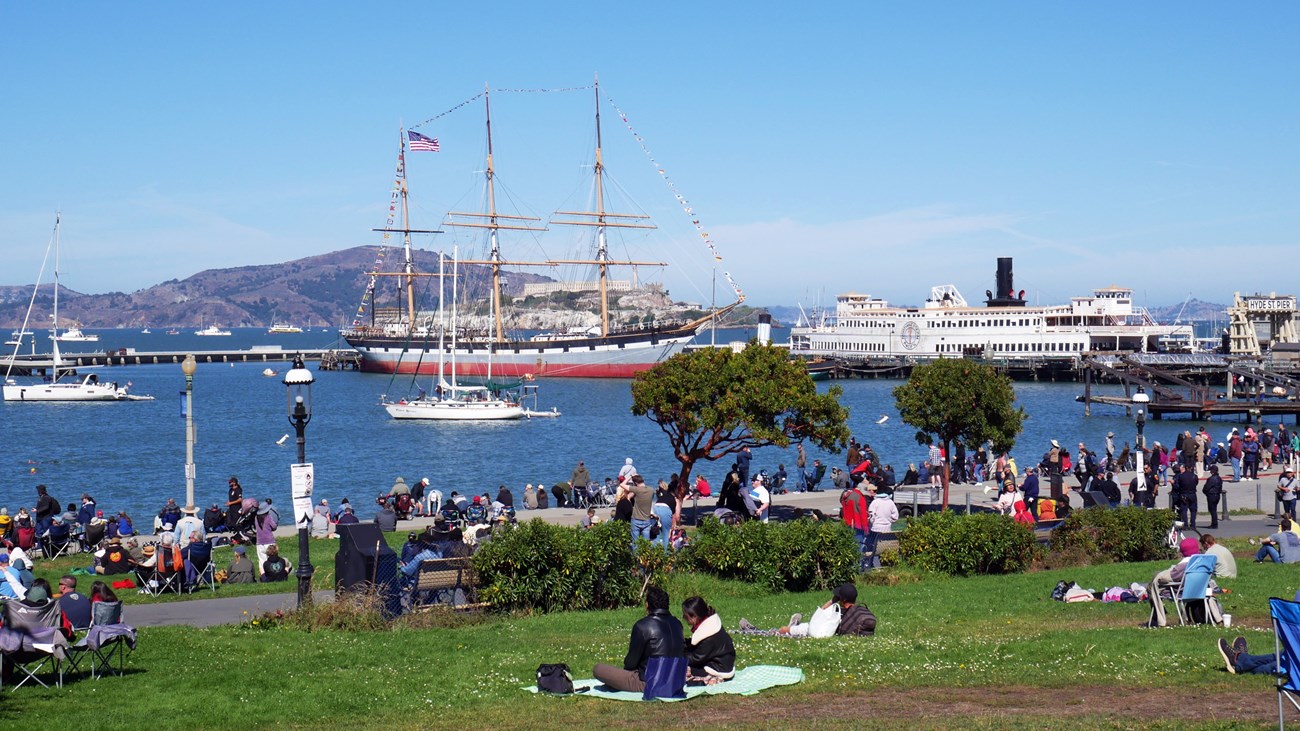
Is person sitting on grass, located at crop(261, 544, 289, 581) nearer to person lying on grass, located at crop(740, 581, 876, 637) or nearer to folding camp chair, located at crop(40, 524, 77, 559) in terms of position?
folding camp chair, located at crop(40, 524, 77, 559)

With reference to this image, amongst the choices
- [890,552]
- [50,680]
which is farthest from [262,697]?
[890,552]

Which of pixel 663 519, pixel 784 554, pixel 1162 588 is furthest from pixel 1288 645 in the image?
pixel 663 519

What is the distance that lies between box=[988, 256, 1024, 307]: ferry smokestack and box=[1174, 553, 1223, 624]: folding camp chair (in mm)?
94800

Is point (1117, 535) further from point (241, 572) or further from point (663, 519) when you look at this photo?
point (241, 572)

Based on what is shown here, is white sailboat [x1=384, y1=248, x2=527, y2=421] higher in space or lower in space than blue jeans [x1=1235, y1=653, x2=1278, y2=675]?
lower

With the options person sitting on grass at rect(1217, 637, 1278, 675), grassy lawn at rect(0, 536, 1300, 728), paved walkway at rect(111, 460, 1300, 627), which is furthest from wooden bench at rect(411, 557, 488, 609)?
person sitting on grass at rect(1217, 637, 1278, 675)

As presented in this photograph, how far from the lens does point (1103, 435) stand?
53.9 m

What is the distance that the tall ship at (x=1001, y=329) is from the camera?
96250mm

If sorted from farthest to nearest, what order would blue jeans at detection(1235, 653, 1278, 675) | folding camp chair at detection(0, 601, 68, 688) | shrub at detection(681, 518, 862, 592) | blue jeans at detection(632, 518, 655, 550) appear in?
blue jeans at detection(632, 518, 655, 550)
shrub at detection(681, 518, 862, 592)
folding camp chair at detection(0, 601, 68, 688)
blue jeans at detection(1235, 653, 1278, 675)

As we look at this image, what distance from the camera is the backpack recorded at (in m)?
9.25

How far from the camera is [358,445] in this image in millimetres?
52812

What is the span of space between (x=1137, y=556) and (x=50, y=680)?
12.6m

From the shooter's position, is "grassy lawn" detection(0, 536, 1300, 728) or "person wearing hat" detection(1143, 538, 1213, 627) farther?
"person wearing hat" detection(1143, 538, 1213, 627)

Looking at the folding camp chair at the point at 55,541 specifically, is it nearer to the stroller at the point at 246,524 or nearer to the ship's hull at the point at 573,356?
the stroller at the point at 246,524
